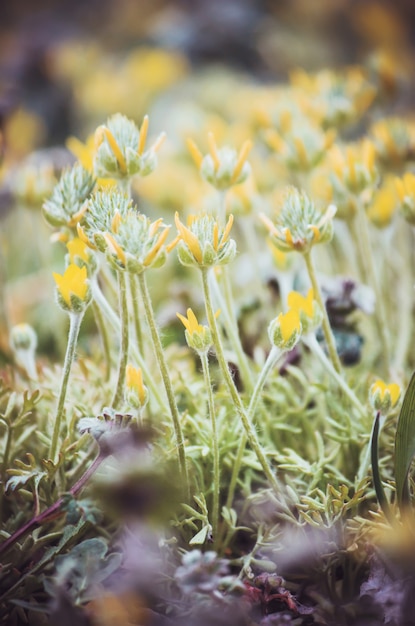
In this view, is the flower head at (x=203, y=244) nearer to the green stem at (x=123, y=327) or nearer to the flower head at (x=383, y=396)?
the green stem at (x=123, y=327)

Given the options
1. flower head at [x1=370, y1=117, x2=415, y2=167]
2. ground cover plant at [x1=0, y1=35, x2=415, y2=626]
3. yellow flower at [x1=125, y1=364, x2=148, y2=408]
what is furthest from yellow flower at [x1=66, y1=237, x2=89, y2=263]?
flower head at [x1=370, y1=117, x2=415, y2=167]

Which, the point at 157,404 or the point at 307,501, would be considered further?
the point at 157,404

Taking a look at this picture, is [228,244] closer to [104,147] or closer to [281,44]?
[104,147]

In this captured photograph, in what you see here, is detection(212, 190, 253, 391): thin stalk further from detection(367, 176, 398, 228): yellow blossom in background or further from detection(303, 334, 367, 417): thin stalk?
detection(367, 176, 398, 228): yellow blossom in background

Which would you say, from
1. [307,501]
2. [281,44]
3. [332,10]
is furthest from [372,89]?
[332,10]

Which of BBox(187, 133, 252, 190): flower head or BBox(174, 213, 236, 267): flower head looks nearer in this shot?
BBox(174, 213, 236, 267): flower head

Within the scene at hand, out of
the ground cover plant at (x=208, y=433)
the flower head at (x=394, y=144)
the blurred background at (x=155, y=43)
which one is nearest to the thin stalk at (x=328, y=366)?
the ground cover plant at (x=208, y=433)
